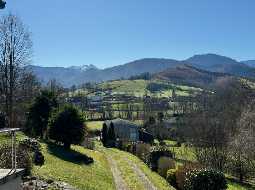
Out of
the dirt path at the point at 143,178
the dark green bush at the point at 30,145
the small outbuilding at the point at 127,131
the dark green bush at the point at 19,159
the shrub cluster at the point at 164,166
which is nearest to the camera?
the dark green bush at the point at 19,159

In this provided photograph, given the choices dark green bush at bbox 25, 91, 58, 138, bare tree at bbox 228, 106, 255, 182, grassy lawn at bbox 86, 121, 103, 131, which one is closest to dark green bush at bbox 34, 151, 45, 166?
dark green bush at bbox 25, 91, 58, 138

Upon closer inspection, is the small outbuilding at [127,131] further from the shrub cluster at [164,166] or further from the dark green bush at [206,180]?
the dark green bush at [206,180]

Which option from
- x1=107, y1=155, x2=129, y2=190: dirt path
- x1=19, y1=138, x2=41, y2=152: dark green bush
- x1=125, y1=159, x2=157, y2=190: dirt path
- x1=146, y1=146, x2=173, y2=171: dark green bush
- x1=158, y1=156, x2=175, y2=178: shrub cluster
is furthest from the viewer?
x1=146, y1=146, x2=173, y2=171: dark green bush

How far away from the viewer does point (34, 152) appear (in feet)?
102

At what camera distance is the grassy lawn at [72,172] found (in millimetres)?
27766

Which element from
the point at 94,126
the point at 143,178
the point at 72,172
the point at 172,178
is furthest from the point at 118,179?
the point at 94,126

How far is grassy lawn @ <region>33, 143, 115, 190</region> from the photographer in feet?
91.1

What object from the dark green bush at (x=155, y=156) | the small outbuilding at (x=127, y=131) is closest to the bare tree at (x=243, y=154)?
the dark green bush at (x=155, y=156)

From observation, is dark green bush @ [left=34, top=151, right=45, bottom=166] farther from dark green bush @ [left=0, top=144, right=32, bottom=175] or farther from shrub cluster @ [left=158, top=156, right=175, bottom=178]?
shrub cluster @ [left=158, top=156, right=175, bottom=178]

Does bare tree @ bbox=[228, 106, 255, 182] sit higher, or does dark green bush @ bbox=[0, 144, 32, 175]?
dark green bush @ bbox=[0, 144, 32, 175]

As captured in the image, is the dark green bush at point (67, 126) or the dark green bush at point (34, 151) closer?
the dark green bush at point (34, 151)

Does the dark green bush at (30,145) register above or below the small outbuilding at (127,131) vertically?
above

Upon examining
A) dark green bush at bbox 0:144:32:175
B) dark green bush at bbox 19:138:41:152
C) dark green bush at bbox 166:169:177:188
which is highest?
dark green bush at bbox 0:144:32:175

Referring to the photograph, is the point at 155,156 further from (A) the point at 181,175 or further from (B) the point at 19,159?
(B) the point at 19,159
